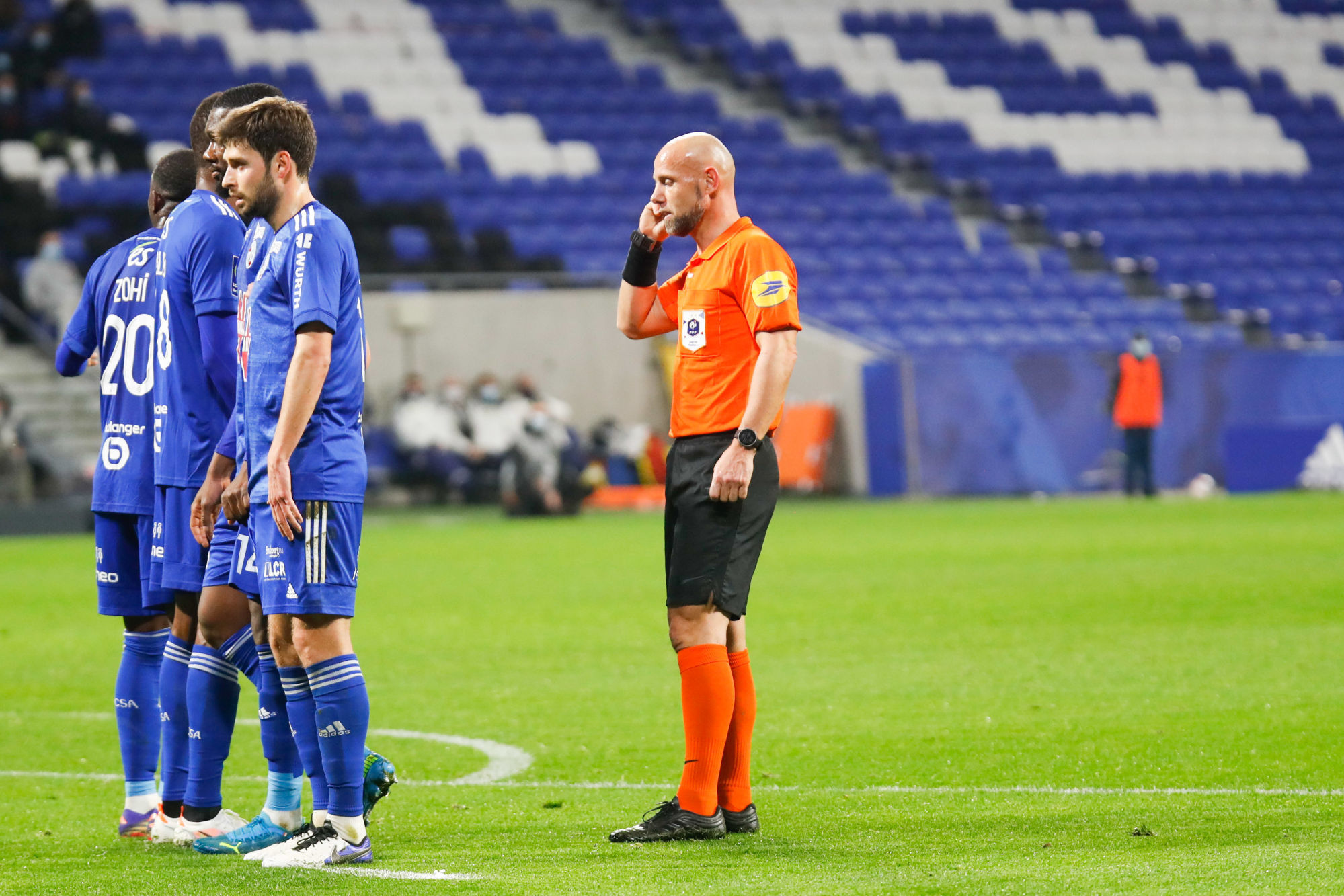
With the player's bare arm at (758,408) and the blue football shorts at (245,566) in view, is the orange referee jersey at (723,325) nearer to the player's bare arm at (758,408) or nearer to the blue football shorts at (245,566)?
the player's bare arm at (758,408)

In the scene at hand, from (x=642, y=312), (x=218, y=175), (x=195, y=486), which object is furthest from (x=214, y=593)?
(x=642, y=312)

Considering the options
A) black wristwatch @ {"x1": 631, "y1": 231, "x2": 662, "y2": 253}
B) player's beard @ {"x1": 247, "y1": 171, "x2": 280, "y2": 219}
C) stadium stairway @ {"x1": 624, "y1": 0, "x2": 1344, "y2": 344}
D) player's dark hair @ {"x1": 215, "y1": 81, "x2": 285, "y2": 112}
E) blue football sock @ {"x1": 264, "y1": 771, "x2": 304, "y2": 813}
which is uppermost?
stadium stairway @ {"x1": 624, "y1": 0, "x2": 1344, "y2": 344}

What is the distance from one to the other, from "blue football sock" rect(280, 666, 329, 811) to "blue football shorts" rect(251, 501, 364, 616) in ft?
0.71

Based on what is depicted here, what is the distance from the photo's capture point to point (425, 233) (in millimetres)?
25906

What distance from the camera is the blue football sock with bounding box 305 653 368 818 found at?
455 cm

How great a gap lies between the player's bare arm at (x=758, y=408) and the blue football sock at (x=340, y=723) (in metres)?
1.12

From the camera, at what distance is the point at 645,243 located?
5277 mm

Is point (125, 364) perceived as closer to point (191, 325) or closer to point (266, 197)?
point (191, 325)

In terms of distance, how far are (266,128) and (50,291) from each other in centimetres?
1798

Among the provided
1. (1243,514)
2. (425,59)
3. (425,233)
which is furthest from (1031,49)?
(1243,514)

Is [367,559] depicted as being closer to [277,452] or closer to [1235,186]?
[277,452]

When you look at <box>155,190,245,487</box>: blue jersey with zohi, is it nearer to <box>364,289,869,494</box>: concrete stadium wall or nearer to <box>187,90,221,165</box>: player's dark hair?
<box>187,90,221,165</box>: player's dark hair

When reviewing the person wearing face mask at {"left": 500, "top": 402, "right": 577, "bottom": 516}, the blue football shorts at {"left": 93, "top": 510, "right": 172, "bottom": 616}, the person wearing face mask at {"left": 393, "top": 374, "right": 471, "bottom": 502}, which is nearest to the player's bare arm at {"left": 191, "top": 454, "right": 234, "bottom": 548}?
the blue football shorts at {"left": 93, "top": 510, "right": 172, "bottom": 616}

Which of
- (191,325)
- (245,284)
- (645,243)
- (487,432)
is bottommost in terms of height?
(487,432)
